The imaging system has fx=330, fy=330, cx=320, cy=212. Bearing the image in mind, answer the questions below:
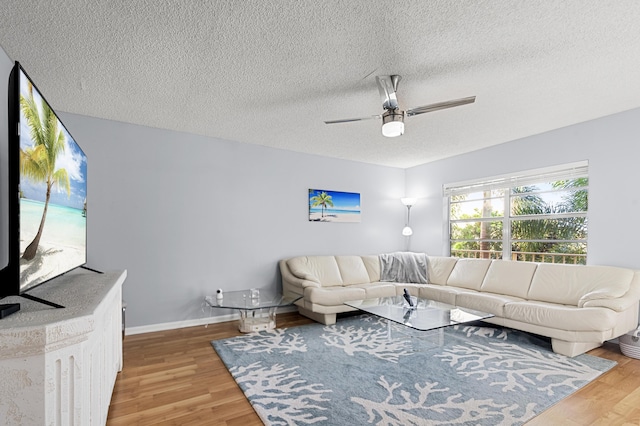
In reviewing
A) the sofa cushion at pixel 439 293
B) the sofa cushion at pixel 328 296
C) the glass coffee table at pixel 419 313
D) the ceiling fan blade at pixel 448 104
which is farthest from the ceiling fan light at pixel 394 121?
the sofa cushion at pixel 439 293

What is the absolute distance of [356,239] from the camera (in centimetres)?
549

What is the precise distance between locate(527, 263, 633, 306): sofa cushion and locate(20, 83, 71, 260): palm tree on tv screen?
424 cm

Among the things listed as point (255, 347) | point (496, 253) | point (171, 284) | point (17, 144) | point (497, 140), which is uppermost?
point (497, 140)

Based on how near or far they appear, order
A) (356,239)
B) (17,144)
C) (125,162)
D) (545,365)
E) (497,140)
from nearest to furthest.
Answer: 1. (17,144)
2. (545,365)
3. (125,162)
4. (497,140)
5. (356,239)

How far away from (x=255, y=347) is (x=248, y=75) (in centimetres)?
250

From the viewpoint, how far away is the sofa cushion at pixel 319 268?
454cm

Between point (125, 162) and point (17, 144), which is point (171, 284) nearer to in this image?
point (125, 162)

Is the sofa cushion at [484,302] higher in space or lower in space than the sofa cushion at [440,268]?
lower

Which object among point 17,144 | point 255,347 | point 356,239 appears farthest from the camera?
point 356,239

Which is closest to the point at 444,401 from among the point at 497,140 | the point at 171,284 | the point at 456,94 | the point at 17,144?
the point at 456,94

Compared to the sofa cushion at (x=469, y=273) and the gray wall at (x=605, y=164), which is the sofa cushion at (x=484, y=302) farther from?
the gray wall at (x=605, y=164)

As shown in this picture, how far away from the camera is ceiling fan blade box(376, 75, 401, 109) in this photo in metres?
2.59

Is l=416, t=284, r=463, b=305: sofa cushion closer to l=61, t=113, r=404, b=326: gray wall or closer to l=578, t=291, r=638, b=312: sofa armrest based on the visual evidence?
l=578, t=291, r=638, b=312: sofa armrest

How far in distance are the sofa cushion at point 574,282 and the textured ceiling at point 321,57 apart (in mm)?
1658
